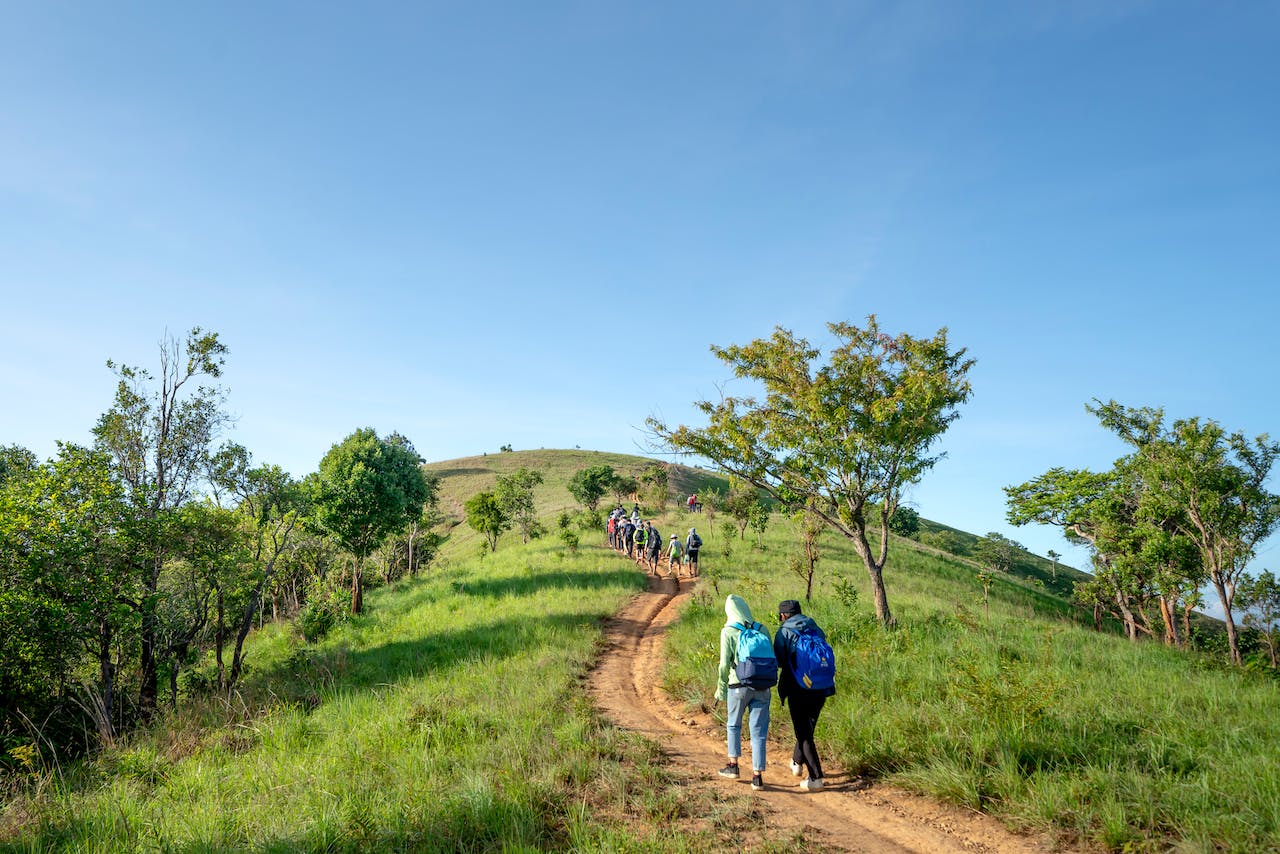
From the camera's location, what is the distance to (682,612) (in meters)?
16.5

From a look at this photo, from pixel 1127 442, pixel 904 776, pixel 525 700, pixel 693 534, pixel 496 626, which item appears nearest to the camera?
pixel 904 776

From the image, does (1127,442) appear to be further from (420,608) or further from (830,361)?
(420,608)

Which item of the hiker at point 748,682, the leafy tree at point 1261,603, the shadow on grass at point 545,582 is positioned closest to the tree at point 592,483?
the shadow on grass at point 545,582

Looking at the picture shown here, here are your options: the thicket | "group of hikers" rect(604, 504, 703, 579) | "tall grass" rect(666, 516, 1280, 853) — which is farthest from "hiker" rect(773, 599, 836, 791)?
"group of hikers" rect(604, 504, 703, 579)

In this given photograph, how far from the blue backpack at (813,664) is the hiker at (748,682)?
0.29 metres

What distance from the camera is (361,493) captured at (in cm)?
2431

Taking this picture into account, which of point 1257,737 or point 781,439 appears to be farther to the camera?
point 781,439

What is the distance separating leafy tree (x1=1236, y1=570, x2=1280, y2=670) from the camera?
739 inches

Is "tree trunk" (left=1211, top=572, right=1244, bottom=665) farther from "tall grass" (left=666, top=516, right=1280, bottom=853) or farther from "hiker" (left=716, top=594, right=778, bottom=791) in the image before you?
"hiker" (left=716, top=594, right=778, bottom=791)

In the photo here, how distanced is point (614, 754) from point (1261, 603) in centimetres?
2751

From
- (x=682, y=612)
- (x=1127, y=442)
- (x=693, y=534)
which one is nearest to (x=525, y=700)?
(x=682, y=612)

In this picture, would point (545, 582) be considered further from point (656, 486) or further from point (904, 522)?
point (904, 522)

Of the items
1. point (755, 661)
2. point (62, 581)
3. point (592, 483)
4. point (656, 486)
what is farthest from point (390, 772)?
point (592, 483)

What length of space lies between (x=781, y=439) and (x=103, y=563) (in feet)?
51.2
